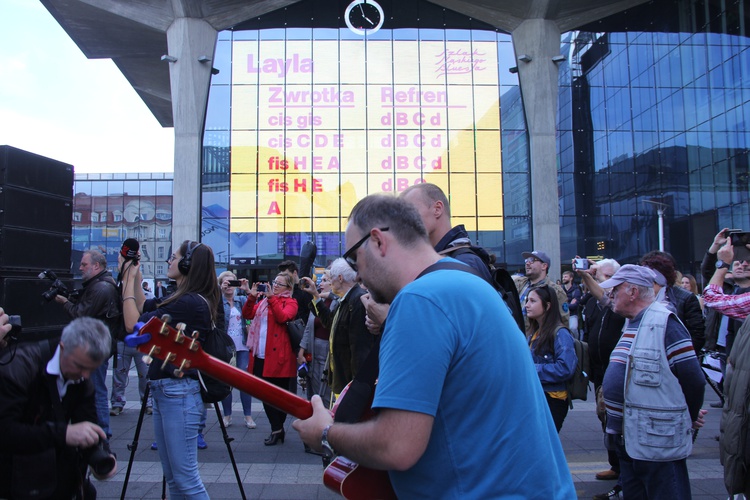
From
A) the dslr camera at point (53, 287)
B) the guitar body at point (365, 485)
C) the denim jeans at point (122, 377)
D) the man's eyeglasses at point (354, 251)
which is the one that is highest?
the man's eyeglasses at point (354, 251)

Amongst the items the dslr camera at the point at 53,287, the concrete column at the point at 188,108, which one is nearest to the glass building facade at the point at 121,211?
the concrete column at the point at 188,108

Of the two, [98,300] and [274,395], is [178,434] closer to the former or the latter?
[274,395]

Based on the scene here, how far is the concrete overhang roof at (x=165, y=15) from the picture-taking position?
854 inches

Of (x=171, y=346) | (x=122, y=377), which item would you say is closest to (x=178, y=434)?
(x=171, y=346)

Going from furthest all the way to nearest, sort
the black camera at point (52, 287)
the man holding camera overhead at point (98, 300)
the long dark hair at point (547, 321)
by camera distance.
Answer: the man holding camera overhead at point (98, 300)
the black camera at point (52, 287)
the long dark hair at point (547, 321)

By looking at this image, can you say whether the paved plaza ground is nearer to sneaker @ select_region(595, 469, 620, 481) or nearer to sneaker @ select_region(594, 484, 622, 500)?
sneaker @ select_region(595, 469, 620, 481)

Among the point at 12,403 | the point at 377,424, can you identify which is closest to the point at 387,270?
the point at 377,424

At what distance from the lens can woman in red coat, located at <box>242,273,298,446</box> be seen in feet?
22.8

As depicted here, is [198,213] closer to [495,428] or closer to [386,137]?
[386,137]

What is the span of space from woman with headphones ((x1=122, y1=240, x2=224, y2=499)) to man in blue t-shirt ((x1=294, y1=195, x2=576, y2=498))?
7.81 feet

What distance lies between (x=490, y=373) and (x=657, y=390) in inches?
105

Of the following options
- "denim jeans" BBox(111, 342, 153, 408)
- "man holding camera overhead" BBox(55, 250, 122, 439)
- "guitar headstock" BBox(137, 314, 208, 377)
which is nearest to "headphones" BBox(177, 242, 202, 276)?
"guitar headstock" BBox(137, 314, 208, 377)

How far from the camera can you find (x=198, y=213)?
22906 millimetres

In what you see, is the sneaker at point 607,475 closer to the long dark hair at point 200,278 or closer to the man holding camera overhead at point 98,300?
the long dark hair at point 200,278
